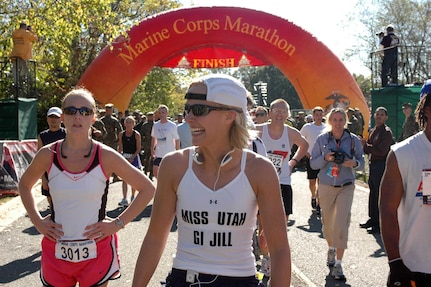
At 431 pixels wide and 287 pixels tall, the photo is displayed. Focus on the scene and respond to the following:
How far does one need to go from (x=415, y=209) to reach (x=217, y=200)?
130 cm


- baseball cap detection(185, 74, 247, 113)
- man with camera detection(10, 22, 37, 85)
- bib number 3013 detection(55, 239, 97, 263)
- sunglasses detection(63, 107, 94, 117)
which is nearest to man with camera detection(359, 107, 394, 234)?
sunglasses detection(63, 107, 94, 117)

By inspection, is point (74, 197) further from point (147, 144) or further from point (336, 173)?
point (147, 144)

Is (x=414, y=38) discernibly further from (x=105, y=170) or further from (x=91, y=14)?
(x=105, y=170)

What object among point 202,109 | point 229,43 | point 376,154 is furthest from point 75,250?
point 229,43

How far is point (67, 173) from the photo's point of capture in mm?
3879

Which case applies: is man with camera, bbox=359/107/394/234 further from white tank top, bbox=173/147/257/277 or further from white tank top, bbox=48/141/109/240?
white tank top, bbox=173/147/257/277

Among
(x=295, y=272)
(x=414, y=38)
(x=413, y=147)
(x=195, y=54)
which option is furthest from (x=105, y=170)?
(x=414, y=38)

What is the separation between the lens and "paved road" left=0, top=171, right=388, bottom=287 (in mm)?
6477

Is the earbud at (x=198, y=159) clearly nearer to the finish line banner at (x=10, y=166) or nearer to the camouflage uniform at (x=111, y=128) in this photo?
the finish line banner at (x=10, y=166)

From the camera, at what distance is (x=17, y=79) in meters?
17.6

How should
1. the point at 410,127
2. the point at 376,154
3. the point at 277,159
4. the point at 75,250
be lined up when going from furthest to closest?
the point at 410,127 → the point at 376,154 → the point at 277,159 → the point at 75,250

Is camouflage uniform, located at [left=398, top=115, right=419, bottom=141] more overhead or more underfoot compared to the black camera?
more overhead

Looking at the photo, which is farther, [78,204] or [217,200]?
[78,204]

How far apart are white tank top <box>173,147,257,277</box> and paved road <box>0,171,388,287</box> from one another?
143 inches
